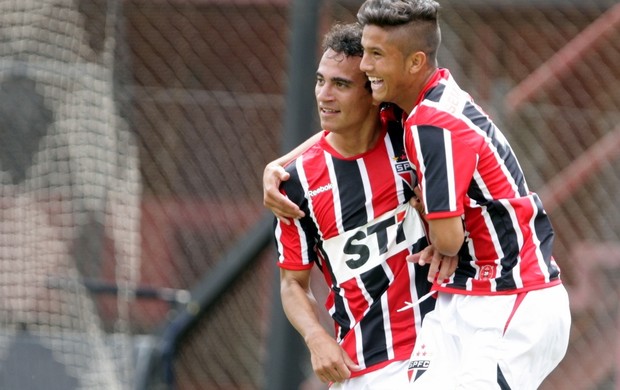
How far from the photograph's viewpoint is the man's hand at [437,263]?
3475mm

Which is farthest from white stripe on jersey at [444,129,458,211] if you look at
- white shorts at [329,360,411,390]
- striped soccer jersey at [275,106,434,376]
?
white shorts at [329,360,411,390]

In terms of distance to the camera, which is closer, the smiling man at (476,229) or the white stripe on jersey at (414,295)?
the smiling man at (476,229)

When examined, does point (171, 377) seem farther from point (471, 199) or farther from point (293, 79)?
point (471, 199)

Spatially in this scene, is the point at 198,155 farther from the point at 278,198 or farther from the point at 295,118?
the point at 278,198

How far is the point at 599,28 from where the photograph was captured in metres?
5.96

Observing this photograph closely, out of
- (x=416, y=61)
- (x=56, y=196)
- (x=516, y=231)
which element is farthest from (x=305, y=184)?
(x=56, y=196)

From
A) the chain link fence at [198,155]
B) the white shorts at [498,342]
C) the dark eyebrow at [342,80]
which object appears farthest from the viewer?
the chain link fence at [198,155]

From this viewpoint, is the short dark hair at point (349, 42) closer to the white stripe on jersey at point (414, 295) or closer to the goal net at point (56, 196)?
the white stripe on jersey at point (414, 295)

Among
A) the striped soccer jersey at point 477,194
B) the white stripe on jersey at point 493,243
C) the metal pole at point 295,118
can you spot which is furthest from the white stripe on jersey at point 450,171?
the metal pole at point 295,118

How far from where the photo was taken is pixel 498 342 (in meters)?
3.39

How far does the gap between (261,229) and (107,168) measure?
119 cm

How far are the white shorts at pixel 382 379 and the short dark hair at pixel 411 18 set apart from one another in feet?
3.44

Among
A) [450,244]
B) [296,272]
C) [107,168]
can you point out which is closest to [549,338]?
[450,244]

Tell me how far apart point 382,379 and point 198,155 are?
3399 mm
